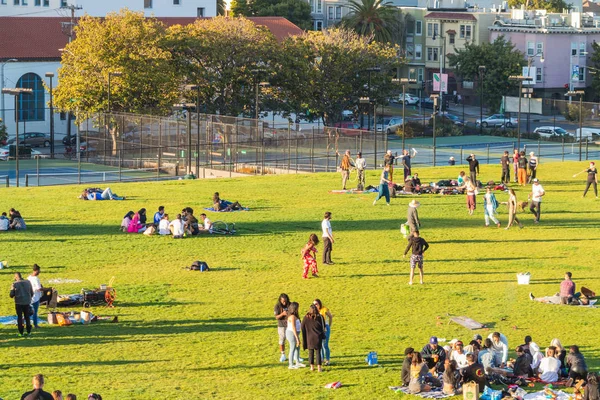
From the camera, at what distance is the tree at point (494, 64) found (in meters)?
112

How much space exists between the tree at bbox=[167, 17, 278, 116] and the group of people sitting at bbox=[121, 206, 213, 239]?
43095 millimetres

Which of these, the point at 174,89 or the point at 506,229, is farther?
the point at 174,89

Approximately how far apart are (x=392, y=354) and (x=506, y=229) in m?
16.9

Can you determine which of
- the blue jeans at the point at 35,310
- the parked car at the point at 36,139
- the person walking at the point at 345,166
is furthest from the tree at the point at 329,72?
the blue jeans at the point at 35,310

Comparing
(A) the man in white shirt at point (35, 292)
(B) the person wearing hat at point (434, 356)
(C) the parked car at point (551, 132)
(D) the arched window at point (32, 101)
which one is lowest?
(B) the person wearing hat at point (434, 356)

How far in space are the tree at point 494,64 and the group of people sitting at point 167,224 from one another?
2906 inches

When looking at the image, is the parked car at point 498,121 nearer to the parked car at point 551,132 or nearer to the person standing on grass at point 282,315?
the parked car at point 551,132

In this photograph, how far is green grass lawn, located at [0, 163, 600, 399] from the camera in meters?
24.6

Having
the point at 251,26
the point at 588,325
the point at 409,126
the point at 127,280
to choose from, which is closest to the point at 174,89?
the point at 251,26

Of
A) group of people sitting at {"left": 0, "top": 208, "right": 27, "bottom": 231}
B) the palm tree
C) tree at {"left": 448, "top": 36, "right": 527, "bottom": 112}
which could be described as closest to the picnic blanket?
group of people sitting at {"left": 0, "top": 208, "right": 27, "bottom": 231}

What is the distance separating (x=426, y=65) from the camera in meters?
127

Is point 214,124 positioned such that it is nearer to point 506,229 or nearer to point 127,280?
point 506,229

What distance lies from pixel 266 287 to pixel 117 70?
44833 millimetres

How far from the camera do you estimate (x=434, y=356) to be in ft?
79.8
